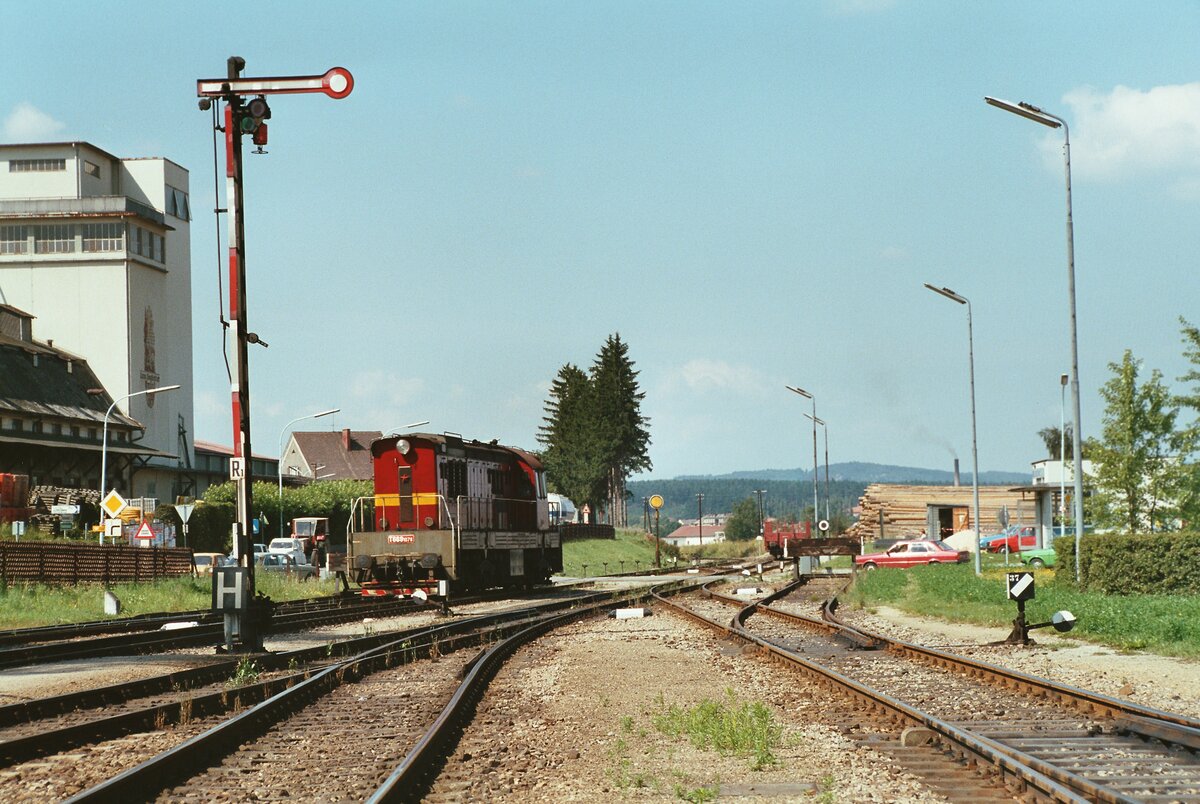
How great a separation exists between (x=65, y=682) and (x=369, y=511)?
16739 mm

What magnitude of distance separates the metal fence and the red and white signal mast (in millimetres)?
17635

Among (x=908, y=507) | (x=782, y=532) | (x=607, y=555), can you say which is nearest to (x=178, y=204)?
(x=607, y=555)

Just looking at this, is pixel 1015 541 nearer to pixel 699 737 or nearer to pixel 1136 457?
pixel 1136 457

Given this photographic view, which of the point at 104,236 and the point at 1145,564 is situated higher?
the point at 104,236

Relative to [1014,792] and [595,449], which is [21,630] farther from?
[595,449]

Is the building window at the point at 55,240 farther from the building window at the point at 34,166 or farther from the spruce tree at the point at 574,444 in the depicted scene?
the spruce tree at the point at 574,444

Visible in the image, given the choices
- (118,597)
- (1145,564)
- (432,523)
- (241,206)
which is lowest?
(118,597)

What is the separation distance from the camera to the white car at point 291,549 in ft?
178

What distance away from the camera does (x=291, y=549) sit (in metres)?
55.6

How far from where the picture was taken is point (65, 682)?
49.7 ft

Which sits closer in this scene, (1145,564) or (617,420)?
(1145,564)

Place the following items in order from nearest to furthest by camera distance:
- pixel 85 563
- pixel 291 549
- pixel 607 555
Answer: pixel 85 563 < pixel 291 549 < pixel 607 555

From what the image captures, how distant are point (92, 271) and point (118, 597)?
52964mm

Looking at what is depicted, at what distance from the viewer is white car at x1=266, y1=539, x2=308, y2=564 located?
54.2 meters
